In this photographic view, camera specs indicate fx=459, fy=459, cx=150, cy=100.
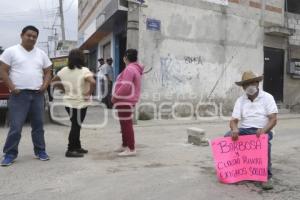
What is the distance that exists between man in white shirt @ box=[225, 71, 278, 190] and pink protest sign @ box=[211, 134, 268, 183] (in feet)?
0.34

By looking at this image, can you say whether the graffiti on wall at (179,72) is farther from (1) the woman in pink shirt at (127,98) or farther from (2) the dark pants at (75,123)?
(2) the dark pants at (75,123)

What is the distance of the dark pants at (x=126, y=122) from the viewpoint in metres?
6.95

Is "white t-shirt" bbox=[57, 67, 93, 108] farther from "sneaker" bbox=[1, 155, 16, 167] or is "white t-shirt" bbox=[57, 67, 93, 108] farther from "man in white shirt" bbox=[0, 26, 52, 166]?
"sneaker" bbox=[1, 155, 16, 167]

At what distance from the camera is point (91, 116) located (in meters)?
12.6

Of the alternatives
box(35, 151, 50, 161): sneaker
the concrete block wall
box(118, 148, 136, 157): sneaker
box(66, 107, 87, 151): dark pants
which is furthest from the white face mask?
the concrete block wall

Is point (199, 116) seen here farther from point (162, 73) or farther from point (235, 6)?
point (235, 6)

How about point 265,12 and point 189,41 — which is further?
point 265,12

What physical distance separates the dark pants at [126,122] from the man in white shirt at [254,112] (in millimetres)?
1941

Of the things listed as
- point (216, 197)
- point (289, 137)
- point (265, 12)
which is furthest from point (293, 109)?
point (216, 197)

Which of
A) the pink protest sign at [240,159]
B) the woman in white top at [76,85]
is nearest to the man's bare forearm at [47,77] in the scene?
the woman in white top at [76,85]

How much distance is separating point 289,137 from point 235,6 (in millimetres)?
6316

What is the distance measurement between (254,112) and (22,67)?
308 centimetres

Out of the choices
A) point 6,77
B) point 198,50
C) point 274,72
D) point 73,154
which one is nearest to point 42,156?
point 73,154

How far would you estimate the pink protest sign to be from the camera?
538cm
